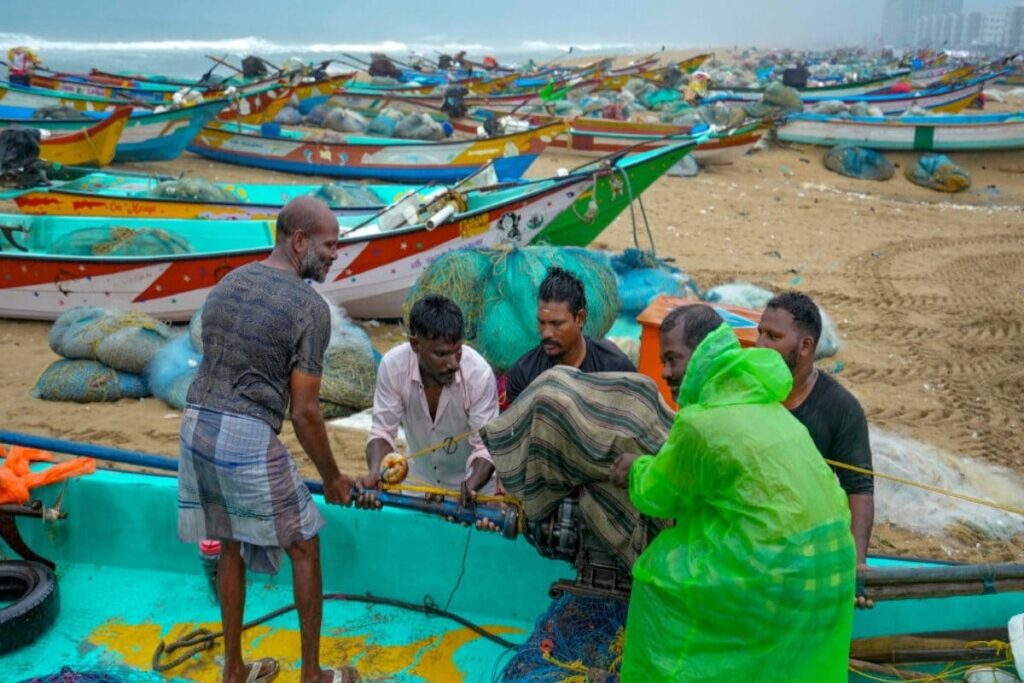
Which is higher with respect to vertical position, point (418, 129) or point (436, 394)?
point (418, 129)

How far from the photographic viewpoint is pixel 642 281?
24.9 feet

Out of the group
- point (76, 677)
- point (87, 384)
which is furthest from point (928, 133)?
point (76, 677)

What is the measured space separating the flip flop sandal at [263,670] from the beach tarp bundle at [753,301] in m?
5.00

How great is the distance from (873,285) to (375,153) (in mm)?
7793

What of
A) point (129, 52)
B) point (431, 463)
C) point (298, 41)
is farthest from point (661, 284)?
point (298, 41)

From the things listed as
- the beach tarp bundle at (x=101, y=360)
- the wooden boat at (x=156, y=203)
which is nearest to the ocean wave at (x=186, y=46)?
the wooden boat at (x=156, y=203)

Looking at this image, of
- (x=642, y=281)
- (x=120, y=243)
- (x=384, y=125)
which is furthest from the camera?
(x=384, y=125)

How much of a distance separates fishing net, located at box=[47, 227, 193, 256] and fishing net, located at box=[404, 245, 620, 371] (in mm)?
3545

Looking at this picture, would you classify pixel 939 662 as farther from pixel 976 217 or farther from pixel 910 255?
pixel 976 217

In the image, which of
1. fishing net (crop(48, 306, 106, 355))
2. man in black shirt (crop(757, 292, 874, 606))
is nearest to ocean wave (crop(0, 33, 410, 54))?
fishing net (crop(48, 306, 106, 355))

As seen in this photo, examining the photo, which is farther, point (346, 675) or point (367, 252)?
point (367, 252)

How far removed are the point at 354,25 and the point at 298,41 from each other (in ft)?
61.9

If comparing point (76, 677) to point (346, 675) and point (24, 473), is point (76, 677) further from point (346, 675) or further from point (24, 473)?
point (24, 473)

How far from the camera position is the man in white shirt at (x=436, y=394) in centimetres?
317
